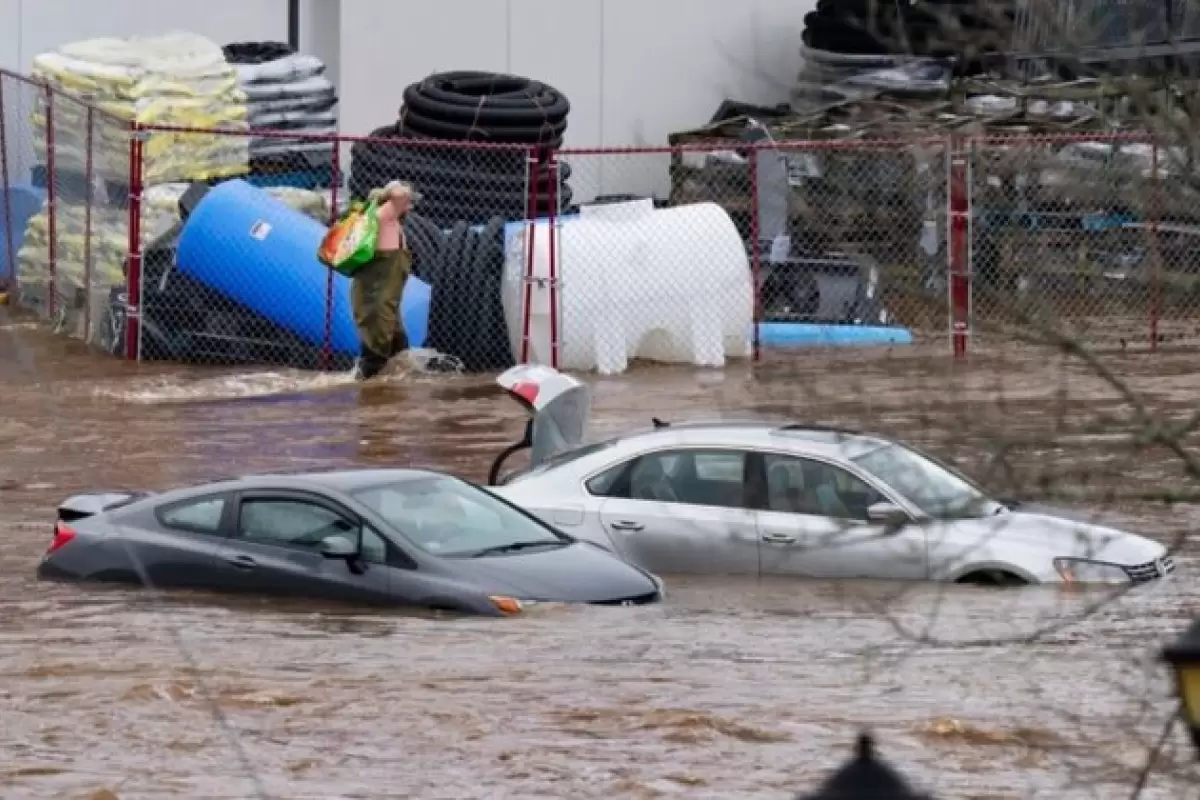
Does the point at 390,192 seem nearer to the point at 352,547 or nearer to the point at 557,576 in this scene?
the point at 352,547

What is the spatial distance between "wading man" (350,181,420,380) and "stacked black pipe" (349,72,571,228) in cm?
266

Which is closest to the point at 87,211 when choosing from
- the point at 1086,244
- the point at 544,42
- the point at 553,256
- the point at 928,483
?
the point at 553,256

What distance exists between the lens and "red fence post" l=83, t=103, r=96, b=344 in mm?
24484

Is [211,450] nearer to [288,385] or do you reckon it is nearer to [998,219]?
[288,385]

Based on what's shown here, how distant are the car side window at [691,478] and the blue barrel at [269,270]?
382 inches

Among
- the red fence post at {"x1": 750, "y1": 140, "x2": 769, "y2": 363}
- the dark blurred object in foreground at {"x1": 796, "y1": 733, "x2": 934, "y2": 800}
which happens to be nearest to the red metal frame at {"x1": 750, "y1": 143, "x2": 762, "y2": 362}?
the red fence post at {"x1": 750, "y1": 140, "x2": 769, "y2": 363}

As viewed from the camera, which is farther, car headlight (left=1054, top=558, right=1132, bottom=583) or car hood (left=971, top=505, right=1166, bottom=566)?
car headlight (left=1054, top=558, right=1132, bottom=583)

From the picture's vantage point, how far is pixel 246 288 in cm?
2336

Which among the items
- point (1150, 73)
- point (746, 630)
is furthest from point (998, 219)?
point (746, 630)

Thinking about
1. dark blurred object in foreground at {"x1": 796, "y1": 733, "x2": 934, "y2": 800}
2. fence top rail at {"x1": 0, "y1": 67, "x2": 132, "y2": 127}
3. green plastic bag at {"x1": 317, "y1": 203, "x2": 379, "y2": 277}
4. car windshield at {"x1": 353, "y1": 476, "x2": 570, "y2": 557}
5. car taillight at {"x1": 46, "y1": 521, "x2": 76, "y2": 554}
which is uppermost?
fence top rail at {"x1": 0, "y1": 67, "x2": 132, "y2": 127}

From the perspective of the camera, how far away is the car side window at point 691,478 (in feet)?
43.5

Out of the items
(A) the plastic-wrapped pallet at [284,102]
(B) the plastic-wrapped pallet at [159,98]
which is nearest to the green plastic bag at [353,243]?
(B) the plastic-wrapped pallet at [159,98]

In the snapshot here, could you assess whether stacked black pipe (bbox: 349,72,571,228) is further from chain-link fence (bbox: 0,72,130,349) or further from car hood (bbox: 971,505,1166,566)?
car hood (bbox: 971,505,1166,566)

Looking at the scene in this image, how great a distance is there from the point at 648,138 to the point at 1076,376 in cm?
2769
